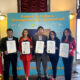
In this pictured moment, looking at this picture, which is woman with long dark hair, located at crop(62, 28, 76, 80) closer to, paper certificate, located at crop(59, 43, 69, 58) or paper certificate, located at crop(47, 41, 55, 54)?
paper certificate, located at crop(59, 43, 69, 58)

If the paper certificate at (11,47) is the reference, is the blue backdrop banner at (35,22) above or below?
above

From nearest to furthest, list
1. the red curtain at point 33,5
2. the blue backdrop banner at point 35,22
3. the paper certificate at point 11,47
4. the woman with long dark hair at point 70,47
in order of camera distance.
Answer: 1. the woman with long dark hair at point 70,47
2. the paper certificate at point 11,47
3. the blue backdrop banner at point 35,22
4. the red curtain at point 33,5

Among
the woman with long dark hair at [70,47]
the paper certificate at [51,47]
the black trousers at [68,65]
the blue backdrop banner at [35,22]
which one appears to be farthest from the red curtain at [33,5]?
the black trousers at [68,65]

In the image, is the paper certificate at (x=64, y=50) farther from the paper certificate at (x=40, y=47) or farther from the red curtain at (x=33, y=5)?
the red curtain at (x=33, y=5)

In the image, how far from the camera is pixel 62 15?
4.29m

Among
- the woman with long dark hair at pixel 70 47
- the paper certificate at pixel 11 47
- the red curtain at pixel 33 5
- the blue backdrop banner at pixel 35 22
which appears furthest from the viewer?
the red curtain at pixel 33 5

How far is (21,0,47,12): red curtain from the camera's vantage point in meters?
4.96

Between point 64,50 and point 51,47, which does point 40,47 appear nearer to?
point 51,47

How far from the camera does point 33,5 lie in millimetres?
4988

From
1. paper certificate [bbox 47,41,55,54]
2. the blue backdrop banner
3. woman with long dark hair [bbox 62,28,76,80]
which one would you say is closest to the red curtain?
the blue backdrop banner

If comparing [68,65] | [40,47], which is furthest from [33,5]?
[68,65]

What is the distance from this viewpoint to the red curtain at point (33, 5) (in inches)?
195

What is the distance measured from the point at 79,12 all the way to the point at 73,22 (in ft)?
1.88

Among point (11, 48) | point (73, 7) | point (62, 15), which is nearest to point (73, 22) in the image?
point (73, 7)
